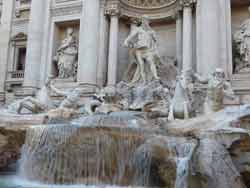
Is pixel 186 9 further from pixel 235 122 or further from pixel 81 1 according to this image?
pixel 235 122

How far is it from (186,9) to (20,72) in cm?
823

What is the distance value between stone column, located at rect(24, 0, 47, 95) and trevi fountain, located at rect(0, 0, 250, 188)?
45 millimetres

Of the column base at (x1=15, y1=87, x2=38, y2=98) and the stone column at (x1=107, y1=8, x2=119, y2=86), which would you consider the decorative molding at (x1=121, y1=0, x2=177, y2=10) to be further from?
the column base at (x1=15, y1=87, x2=38, y2=98)

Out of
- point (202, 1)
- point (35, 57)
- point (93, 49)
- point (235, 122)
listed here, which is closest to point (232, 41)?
point (202, 1)

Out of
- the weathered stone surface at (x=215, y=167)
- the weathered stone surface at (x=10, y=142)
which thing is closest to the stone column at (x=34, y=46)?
the weathered stone surface at (x=10, y=142)

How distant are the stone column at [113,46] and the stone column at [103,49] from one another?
292 millimetres

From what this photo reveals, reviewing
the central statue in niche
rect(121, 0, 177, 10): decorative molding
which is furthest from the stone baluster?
the central statue in niche

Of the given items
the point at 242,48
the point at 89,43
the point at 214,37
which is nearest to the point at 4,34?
the point at 89,43

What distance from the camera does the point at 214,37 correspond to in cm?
1117

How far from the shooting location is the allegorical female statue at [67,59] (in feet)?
44.7

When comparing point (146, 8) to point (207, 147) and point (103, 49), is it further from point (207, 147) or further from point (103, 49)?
point (207, 147)

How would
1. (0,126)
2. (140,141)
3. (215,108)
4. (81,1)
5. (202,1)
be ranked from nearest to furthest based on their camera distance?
(140,141) → (0,126) → (215,108) → (202,1) → (81,1)

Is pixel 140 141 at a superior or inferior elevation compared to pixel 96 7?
inferior

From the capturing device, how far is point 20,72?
14.9 m
